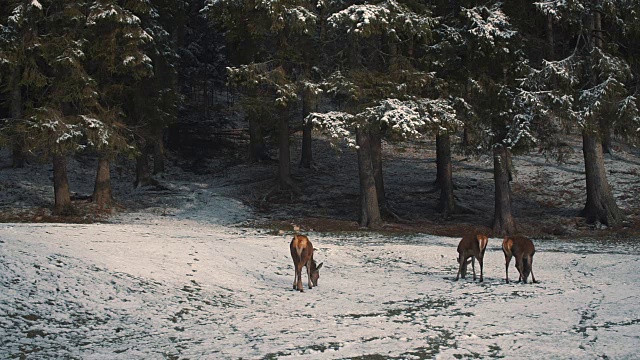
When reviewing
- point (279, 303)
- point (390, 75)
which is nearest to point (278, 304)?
point (279, 303)

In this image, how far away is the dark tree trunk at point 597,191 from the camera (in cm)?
2353

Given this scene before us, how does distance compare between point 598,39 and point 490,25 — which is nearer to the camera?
point 490,25

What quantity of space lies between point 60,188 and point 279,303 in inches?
664

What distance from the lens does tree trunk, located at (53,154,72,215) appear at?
2467 centimetres

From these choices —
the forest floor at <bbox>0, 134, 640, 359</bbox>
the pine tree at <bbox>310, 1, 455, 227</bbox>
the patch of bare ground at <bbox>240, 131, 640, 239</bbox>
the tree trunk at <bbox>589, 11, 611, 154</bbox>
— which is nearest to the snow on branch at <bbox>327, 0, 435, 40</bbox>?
the pine tree at <bbox>310, 1, 455, 227</bbox>

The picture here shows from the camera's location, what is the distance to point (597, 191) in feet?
Result: 78.1

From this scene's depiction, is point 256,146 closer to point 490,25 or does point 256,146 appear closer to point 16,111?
point 16,111

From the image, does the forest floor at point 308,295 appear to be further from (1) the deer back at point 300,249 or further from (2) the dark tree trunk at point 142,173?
(2) the dark tree trunk at point 142,173

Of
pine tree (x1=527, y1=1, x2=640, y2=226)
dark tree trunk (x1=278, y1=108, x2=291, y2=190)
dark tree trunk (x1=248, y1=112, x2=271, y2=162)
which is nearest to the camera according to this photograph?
pine tree (x1=527, y1=1, x2=640, y2=226)

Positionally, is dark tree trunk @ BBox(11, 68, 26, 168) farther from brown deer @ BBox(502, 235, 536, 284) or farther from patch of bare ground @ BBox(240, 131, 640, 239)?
brown deer @ BBox(502, 235, 536, 284)

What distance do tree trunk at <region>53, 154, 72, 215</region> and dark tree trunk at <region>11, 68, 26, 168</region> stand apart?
4.56 ft

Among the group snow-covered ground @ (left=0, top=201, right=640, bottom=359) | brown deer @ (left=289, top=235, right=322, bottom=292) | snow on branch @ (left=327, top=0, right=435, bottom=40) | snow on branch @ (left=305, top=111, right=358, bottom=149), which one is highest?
snow on branch @ (left=327, top=0, right=435, bottom=40)

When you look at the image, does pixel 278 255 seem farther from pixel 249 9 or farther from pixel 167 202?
pixel 167 202

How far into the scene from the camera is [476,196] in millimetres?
31031
